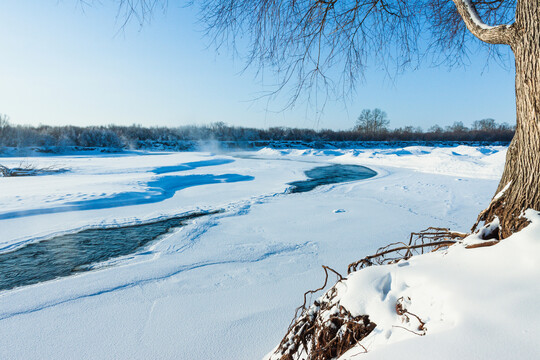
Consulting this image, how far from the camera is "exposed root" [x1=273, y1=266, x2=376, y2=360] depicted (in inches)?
40.4

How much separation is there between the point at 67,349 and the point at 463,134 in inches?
2346

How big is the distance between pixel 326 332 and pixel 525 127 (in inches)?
48.2

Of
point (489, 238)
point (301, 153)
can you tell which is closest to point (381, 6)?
point (489, 238)

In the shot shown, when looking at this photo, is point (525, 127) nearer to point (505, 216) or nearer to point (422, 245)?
point (505, 216)

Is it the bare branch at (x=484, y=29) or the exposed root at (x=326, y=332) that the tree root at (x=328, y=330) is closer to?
the exposed root at (x=326, y=332)

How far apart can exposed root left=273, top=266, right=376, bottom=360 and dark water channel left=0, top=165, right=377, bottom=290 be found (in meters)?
3.03

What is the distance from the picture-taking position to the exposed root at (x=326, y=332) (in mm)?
1025

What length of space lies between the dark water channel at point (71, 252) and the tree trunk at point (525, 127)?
385 centimetres

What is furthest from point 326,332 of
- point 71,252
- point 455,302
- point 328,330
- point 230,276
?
point 71,252

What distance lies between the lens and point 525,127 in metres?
1.22

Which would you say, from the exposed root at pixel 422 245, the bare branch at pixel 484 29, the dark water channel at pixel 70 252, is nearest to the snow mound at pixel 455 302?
the exposed root at pixel 422 245

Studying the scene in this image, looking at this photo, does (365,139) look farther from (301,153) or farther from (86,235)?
(86,235)

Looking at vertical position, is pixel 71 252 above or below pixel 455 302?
below

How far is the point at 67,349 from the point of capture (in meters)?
1.92
